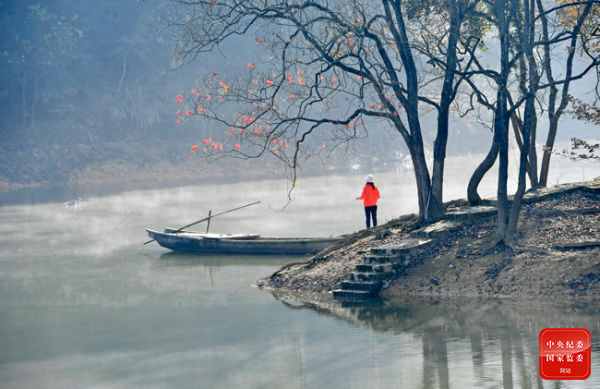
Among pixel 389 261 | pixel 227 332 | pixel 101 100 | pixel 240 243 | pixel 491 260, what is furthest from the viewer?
pixel 101 100

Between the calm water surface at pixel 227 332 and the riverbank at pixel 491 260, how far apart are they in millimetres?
600

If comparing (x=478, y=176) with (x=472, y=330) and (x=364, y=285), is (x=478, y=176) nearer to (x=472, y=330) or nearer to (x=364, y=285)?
(x=364, y=285)

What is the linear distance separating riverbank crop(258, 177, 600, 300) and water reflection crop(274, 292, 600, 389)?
0.47 m

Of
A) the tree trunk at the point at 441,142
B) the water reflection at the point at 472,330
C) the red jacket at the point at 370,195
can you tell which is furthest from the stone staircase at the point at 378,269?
the red jacket at the point at 370,195

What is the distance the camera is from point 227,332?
41.7 ft

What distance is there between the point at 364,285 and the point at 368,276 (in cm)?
25

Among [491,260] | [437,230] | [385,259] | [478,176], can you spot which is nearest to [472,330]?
[491,260]

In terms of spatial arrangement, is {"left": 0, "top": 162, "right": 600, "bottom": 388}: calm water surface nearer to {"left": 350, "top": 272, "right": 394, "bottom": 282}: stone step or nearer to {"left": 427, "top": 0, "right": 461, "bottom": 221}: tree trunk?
→ {"left": 350, "top": 272, "right": 394, "bottom": 282}: stone step

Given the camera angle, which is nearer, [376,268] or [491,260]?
[491,260]

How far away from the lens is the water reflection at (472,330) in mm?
9438

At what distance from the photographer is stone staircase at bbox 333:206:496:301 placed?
14336mm

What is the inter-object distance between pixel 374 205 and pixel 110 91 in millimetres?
48013

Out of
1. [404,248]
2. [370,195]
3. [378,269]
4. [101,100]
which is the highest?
[101,100]

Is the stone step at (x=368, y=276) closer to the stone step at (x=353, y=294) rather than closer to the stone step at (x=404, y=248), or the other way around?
the stone step at (x=353, y=294)
